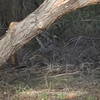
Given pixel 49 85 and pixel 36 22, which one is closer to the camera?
pixel 36 22

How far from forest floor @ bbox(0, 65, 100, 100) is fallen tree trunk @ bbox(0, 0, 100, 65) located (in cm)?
66

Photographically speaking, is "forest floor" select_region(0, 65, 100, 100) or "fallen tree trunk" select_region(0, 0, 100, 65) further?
"forest floor" select_region(0, 65, 100, 100)

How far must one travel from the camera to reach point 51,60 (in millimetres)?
7016

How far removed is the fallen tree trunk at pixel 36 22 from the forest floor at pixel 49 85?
2.17 ft

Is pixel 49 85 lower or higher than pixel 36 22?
lower

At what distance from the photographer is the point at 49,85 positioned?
19.8 ft

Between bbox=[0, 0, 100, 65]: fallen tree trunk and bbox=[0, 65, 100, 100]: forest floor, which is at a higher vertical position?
bbox=[0, 0, 100, 65]: fallen tree trunk

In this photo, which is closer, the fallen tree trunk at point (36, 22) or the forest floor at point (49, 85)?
the fallen tree trunk at point (36, 22)

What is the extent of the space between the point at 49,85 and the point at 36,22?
4.15ft

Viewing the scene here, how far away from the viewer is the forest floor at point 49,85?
5602 millimetres

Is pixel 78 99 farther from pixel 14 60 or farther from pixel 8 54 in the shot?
pixel 14 60

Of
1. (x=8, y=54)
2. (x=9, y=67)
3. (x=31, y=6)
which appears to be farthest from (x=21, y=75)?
(x=31, y=6)

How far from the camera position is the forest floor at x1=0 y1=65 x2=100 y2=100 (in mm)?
5602

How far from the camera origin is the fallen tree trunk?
504 centimetres
